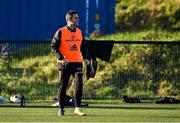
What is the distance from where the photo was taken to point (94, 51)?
53.7ft

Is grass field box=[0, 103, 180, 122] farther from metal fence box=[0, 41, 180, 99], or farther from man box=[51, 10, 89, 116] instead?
metal fence box=[0, 41, 180, 99]

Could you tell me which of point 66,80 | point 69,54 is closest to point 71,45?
point 69,54

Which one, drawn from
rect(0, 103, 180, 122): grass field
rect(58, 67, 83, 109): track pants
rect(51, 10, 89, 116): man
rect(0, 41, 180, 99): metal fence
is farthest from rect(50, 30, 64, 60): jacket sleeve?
rect(0, 41, 180, 99): metal fence

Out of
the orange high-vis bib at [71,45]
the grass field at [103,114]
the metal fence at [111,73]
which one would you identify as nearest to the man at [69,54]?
the orange high-vis bib at [71,45]

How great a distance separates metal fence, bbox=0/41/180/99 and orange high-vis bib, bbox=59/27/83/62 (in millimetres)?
4435

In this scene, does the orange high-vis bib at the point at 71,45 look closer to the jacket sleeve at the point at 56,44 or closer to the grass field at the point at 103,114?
the jacket sleeve at the point at 56,44

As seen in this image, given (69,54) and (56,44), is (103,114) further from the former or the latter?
(56,44)

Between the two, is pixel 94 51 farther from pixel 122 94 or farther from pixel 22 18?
pixel 22 18

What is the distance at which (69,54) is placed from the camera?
12.1 metres

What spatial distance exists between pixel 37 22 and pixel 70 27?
12829mm

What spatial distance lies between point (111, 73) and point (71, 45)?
570 cm

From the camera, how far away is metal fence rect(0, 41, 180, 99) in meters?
16.8

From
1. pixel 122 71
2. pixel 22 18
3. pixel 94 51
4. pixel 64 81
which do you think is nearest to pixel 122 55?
pixel 122 71

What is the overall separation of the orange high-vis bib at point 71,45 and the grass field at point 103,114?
93cm
